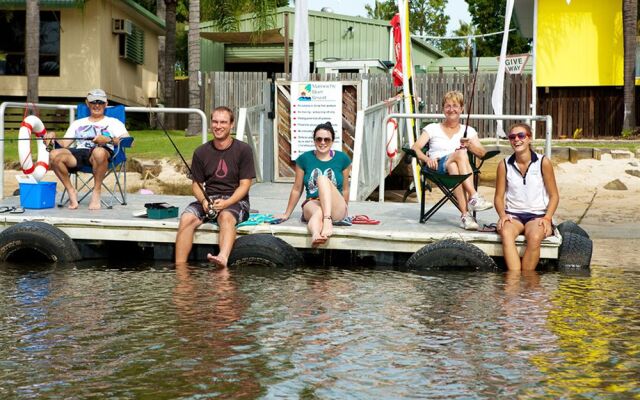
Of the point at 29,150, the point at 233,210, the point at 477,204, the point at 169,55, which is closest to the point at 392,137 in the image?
the point at 29,150

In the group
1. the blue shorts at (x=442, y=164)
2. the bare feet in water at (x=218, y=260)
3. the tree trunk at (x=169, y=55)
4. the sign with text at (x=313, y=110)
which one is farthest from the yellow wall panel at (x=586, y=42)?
the bare feet in water at (x=218, y=260)

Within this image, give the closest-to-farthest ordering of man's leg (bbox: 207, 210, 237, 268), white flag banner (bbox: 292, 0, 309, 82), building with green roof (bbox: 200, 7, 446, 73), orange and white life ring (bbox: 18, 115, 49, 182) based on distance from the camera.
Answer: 1. man's leg (bbox: 207, 210, 237, 268)
2. orange and white life ring (bbox: 18, 115, 49, 182)
3. white flag banner (bbox: 292, 0, 309, 82)
4. building with green roof (bbox: 200, 7, 446, 73)

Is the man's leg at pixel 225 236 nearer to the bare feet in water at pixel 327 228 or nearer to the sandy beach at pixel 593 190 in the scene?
the bare feet in water at pixel 327 228

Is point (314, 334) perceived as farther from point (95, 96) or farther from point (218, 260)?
point (95, 96)

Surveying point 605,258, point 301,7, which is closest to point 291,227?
point 605,258

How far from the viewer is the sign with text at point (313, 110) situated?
46.5 feet

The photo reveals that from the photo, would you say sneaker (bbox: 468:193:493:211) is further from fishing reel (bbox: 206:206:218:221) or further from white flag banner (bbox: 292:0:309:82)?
white flag banner (bbox: 292:0:309:82)

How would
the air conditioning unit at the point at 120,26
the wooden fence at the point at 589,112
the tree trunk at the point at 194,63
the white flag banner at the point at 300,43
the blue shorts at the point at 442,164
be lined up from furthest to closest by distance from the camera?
the air conditioning unit at the point at 120,26, the tree trunk at the point at 194,63, the wooden fence at the point at 589,112, the white flag banner at the point at 300,43, the blue shorts at the point at 442,164

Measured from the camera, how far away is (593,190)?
1773 cm

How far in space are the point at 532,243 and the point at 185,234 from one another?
3053 mm

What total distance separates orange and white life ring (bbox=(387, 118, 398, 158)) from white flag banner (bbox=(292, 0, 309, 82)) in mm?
2680

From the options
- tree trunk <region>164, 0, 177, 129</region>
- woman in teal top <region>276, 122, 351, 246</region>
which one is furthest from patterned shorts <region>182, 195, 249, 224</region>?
tree trunk <region>164, 0, 177, 129</region>

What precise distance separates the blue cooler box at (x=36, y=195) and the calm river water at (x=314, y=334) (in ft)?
5.20

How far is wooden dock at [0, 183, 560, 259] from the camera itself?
9.59 metres
